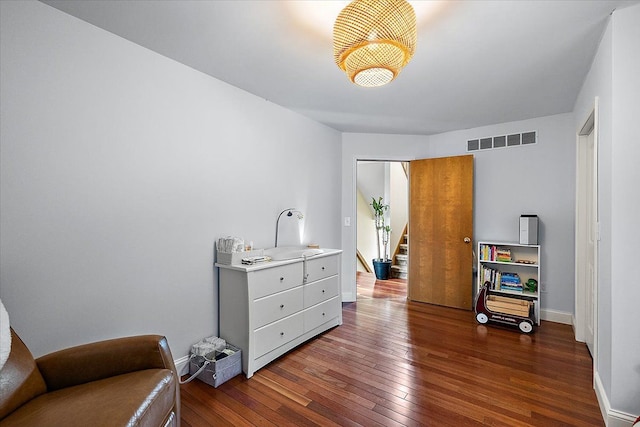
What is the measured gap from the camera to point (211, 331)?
2.56m

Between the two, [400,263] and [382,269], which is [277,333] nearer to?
[382,269]

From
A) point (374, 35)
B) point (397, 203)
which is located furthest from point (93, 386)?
point (397, 203)

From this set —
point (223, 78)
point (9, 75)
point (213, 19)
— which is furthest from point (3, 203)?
point (223, 78)

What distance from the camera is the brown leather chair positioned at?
1199 mm

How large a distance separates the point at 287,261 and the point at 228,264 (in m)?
0.50

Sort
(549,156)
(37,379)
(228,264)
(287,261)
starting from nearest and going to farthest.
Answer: (37,379) < (228,264) < (287,261) < (549,156)

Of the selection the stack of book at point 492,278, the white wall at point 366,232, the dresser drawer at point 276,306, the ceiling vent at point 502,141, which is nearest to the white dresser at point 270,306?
the dresser drawer at point 276,306

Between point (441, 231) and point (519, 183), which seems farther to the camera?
point (441, 231)

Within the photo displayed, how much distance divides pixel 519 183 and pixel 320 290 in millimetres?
2831

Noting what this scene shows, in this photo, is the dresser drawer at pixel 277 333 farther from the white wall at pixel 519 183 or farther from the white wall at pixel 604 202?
the white wall at pixel 604 202

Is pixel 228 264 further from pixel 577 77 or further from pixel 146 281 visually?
pixel 577 77

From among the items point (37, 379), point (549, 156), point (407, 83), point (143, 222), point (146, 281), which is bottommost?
point (37, 379)

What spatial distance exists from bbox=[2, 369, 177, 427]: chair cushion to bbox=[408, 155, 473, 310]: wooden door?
350 cm

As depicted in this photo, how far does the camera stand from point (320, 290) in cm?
310
